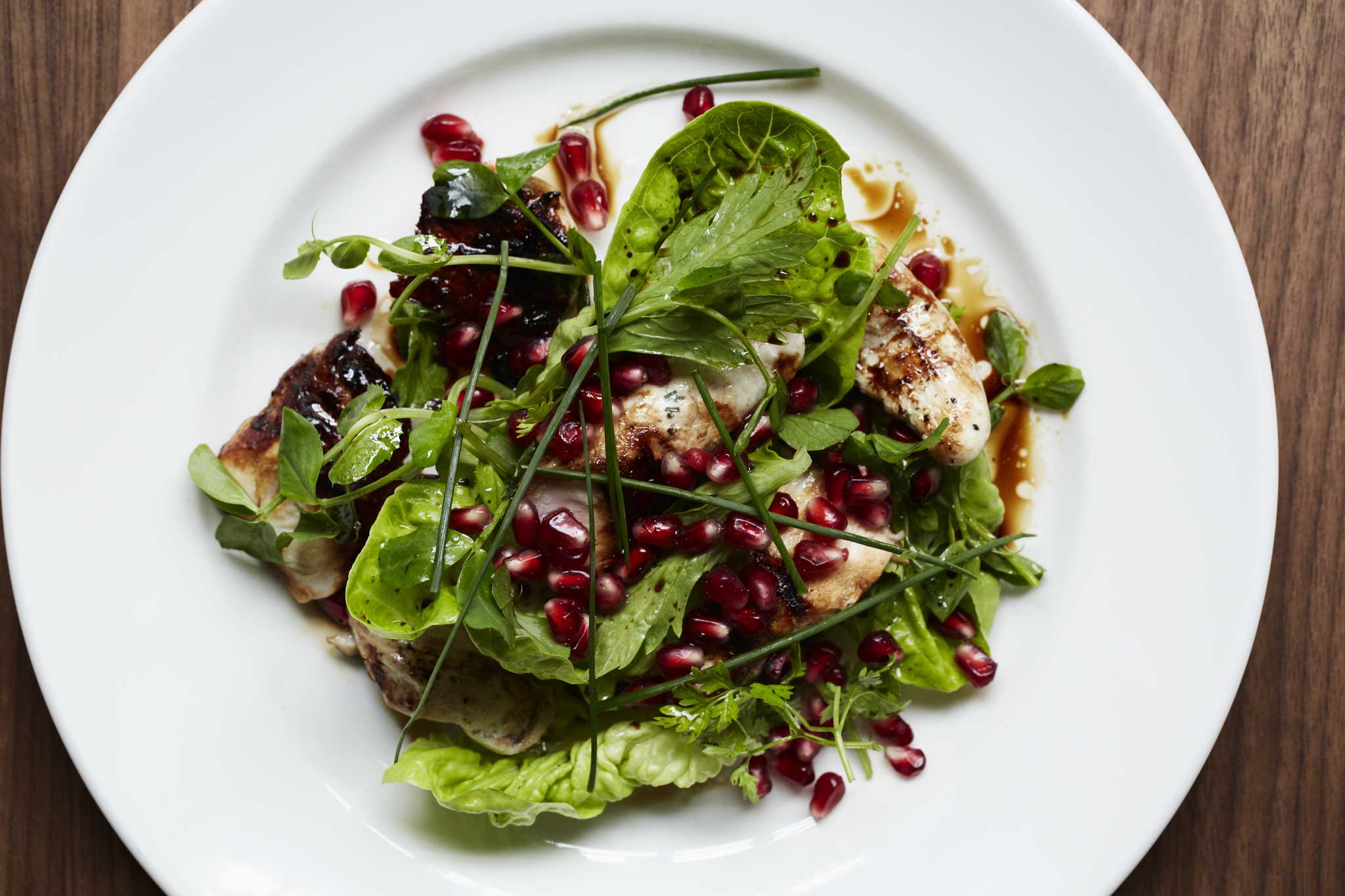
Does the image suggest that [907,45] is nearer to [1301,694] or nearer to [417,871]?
[1301,694]

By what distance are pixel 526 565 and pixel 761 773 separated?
1120 millimetres

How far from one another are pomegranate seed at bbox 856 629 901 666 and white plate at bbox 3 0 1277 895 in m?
0.30

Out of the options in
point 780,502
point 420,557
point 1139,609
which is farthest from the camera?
point 1139,609

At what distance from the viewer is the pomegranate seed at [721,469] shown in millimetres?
2441

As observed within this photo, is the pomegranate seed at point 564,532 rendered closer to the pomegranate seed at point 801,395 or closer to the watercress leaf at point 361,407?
the watercress leaf at point 361,407

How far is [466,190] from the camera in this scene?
103 inches

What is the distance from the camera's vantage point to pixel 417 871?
276 centimetres

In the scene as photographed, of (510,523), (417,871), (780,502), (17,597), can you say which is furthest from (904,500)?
(17,597)

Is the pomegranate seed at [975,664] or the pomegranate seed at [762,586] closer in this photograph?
the pomegranate seed at [762,586]

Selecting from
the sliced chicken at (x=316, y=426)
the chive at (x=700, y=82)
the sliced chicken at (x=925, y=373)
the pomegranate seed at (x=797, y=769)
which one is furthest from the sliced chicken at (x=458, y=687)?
the chive at (x=700, y=82)

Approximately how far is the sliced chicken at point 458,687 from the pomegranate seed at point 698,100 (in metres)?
1.93

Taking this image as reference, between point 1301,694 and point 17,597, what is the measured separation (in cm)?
433

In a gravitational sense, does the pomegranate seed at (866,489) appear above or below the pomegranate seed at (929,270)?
below

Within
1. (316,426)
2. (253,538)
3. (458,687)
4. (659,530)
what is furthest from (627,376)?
(253,538)
